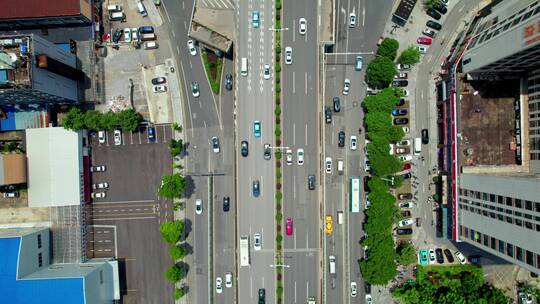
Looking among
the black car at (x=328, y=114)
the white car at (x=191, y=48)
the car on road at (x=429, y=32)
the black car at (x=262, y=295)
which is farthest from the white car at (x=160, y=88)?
the car on road at (x=429, y=32)

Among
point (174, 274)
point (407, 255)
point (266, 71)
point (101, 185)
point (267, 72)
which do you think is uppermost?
point (266, 71)

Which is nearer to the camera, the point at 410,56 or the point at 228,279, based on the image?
the point at 410,56

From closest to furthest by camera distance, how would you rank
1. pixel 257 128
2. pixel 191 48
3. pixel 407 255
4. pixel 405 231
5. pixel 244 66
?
pixel 244 66 < pixel 257 128 < pixel 407 255 < pixel 191 48 < pixel 405 231

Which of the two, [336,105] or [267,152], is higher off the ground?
[336,105]

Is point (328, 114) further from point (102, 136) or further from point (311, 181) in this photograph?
point (102, 136)

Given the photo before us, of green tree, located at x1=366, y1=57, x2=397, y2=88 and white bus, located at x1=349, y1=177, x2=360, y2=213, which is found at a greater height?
green tree, located at x1=366, y1=57, x2=397, y2=88

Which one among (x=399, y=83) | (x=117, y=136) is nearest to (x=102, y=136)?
(x=117, y=136)

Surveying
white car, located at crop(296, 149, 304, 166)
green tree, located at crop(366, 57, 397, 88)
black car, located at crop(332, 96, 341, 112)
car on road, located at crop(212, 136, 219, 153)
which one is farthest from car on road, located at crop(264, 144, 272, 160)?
green tree, located at crop(366, 57, 397, 88)

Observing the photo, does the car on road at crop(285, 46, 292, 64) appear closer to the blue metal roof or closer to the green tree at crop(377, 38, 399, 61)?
the green tree at crop(377, 38, 399, 61)
